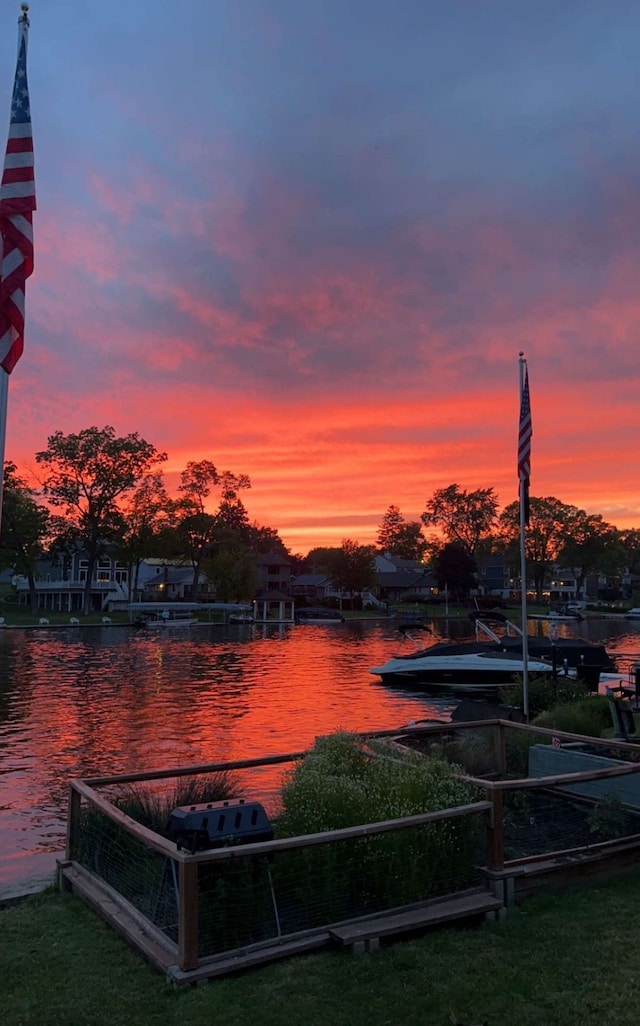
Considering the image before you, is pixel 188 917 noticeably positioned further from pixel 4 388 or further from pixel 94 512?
pixel 94 512

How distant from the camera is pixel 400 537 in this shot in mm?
175375

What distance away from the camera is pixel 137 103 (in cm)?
1658

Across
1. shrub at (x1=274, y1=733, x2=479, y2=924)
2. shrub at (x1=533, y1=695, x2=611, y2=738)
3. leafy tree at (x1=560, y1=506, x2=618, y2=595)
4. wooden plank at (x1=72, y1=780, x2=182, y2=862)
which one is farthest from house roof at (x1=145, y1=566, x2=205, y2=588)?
shrub at (x1=274, y1=733, x2=479, y2=924)

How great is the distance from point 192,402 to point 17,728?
16326mm

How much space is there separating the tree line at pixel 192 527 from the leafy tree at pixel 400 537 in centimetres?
2407

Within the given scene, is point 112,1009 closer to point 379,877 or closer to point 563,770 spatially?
point 379,877

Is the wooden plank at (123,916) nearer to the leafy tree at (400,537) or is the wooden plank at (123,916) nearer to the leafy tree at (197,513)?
the leafy tree at (197,513)

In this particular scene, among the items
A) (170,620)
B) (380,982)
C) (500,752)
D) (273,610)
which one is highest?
(500,752)

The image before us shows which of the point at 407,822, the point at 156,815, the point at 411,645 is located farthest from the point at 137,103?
the point at 411,645

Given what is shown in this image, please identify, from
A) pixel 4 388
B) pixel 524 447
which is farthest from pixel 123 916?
pixel 524 447

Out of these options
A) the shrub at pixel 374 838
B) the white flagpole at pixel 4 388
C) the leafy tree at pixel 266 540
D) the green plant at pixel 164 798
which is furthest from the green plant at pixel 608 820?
the leafy tree at pixel 266 540

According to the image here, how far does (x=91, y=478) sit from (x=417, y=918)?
87033 millimetres

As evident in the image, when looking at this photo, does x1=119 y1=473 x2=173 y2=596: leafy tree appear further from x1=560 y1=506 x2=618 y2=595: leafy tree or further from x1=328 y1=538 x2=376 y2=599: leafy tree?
x1=560 y1=506 x2=618 y2=595: leafy tree

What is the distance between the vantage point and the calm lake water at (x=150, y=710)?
13.9 m
